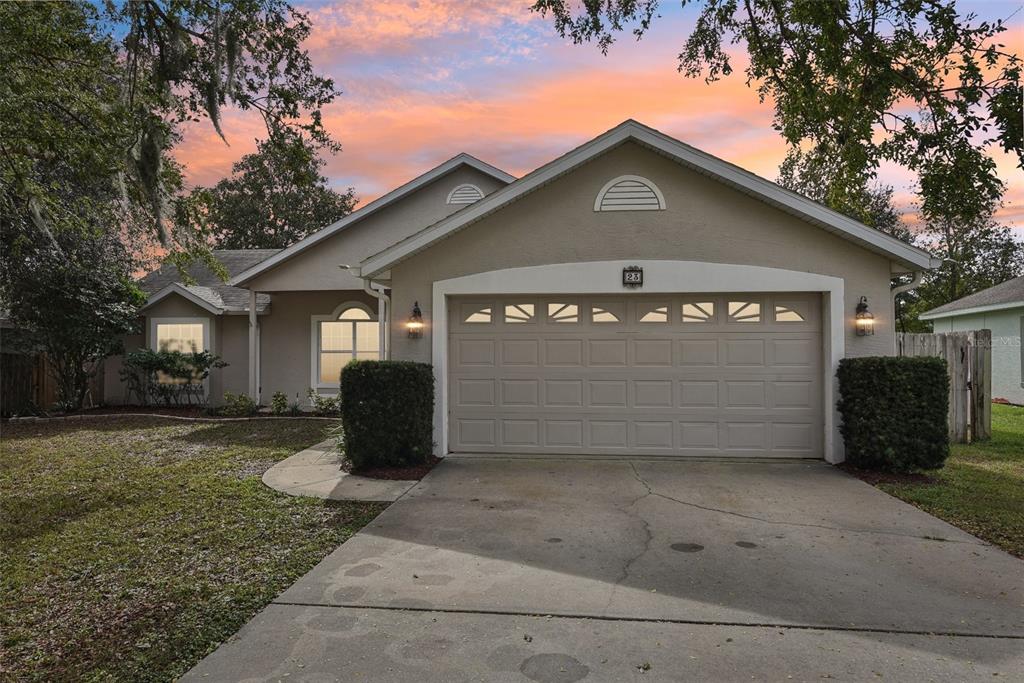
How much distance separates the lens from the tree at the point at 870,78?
600cm

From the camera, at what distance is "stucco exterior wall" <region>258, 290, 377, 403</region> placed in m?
14.5

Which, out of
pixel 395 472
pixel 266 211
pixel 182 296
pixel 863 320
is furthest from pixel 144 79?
pixel 266 211

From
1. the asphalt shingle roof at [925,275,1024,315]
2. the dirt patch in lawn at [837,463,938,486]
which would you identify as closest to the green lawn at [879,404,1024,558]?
the dirt patch in lawn at [837,463,938,486]

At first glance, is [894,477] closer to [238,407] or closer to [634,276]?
[634,276]

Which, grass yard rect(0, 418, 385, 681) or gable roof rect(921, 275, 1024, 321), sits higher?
gable roof rect(921, 275, 1024, 321)

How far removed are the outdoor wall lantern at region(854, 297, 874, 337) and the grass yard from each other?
21.3ft

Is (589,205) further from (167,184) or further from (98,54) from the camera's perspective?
(98,54)

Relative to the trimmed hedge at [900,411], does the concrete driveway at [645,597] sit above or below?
below

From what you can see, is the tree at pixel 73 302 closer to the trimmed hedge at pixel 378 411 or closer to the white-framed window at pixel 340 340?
the white-framed window at pixel 340 340

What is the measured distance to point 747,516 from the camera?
5.84m

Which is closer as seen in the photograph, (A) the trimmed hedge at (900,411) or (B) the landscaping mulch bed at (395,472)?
(A) the trimmed hedge at (900,411)

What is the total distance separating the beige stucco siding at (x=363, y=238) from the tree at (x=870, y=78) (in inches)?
259

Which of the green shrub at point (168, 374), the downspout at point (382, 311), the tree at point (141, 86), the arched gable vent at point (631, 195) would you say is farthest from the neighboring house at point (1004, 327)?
the green shrub at point (168, 374)

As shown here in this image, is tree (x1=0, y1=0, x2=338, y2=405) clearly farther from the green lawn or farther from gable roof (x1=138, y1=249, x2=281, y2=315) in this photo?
the green lawn
